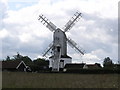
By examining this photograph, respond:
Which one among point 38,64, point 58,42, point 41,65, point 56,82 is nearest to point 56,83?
point 56,82

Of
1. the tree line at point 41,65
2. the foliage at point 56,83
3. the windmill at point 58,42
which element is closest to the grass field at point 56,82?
the foliage at point 56,83

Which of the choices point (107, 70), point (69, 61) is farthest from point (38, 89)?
point (69, 61)

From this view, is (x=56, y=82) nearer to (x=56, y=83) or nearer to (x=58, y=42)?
(x=56, y=83)

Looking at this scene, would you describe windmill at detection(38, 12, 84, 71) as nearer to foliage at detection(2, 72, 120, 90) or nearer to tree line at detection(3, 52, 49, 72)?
tree line at detection(3, 52, 49, 72)

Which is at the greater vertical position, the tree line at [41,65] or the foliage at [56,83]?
the tree line at [41,65]

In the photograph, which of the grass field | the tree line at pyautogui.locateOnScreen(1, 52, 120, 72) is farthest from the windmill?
the grass field

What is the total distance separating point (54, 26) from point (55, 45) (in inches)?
166

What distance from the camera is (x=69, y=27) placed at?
71.8 metres

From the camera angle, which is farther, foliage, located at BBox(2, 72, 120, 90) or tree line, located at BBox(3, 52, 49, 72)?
tree line, located at BBox(3, 52, 49, 72)

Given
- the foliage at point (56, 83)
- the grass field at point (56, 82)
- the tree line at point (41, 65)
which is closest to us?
the foliage at point (56, 83)

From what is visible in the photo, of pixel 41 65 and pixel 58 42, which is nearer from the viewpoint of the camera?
pixel 58 42

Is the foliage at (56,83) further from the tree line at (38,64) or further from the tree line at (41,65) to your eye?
the tree line at (38,64)

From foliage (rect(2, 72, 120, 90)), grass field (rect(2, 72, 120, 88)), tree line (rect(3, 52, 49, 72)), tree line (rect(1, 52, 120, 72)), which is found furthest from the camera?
tree line (rect(3, 52, 49, 72))

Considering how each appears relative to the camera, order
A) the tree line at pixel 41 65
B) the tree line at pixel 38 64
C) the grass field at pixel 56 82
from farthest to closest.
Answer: the tree line at pixel 38 64
the tree line at pixel 41 65
the grass field at pixel 56 82
